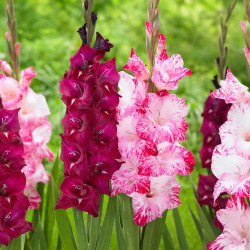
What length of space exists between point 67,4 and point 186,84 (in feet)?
9.63

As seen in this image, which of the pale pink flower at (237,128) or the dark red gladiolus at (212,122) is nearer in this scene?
the pale pink flower at (237,128)

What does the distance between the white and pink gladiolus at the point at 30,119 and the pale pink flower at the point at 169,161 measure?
55 cm

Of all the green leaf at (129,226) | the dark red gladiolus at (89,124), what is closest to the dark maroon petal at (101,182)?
the dark red gladiolus at (89,124)

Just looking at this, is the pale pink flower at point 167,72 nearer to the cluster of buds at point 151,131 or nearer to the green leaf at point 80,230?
the cluster of buds at point 151,131

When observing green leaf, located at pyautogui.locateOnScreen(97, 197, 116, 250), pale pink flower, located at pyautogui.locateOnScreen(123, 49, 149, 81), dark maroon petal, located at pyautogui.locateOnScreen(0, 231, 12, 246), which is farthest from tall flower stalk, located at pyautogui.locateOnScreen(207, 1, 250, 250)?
dark maroon petal, located at pyautogui.locateOnScreen(0, 231, 12, 246)

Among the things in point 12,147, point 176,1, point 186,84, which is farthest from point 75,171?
point 176,1

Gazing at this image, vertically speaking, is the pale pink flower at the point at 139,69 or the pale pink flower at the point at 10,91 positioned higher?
the pale pink flower at the point at 10,91

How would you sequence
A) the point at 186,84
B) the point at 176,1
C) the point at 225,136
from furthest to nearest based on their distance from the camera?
the point at 176,1 < the point at 186,84 < the point at 225,136

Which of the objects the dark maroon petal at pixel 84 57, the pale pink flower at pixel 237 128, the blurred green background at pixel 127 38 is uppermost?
the blurred green background at pixel 127 38

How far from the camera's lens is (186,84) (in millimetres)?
5566

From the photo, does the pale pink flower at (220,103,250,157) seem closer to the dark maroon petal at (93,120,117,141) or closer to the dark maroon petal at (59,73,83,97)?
the dark maroon petal at (93,120,117,141)

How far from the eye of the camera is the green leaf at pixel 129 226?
1520mm

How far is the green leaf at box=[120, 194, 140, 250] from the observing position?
152 cm

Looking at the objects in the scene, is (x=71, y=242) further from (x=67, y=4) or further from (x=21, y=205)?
(x=67, y=4)
